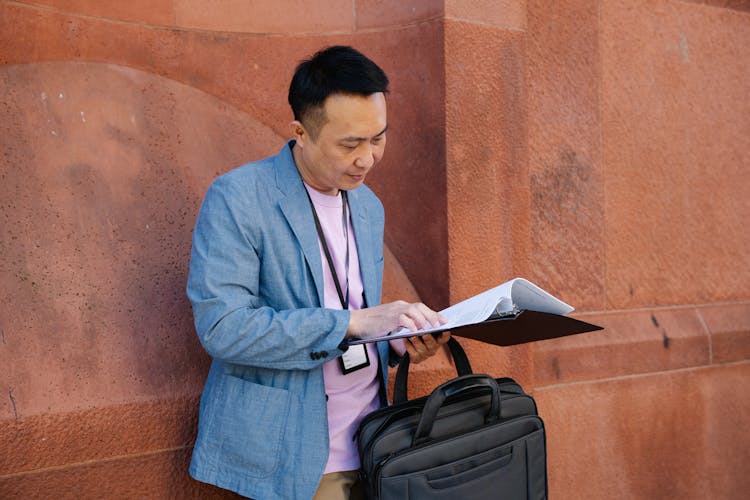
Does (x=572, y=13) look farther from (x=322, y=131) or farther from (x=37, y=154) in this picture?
(x=37, y=154)

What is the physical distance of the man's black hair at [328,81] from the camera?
6.21 ft

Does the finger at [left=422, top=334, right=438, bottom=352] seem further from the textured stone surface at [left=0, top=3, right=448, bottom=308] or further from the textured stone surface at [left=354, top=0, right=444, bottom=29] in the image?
the textured stone surface at [left=354, top=0, right=444, bottom=29]

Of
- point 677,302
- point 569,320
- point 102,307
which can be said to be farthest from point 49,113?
point 677,302

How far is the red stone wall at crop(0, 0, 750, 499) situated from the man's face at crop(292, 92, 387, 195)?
75 cm

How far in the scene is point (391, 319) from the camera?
175 centimetres

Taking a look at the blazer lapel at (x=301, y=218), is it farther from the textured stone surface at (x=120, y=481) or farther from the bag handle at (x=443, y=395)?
the textured stone surface at (x=120, y=481)

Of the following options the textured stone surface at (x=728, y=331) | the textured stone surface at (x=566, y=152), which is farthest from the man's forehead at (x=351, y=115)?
the textured stone surface at (x=728, y=331)

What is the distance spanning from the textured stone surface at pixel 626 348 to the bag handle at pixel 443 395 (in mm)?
1418

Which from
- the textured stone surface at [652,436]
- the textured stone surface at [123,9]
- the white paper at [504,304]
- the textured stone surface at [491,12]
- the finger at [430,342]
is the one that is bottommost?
the textured stone surface at [652,436]

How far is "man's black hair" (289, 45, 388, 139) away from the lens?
74.5 inches

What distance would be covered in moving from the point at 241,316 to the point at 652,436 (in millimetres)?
2546

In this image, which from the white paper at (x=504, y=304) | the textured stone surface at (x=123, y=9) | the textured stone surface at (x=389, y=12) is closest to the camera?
the white paper at (x=504, y=304)

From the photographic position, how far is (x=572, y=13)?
355 centimetres

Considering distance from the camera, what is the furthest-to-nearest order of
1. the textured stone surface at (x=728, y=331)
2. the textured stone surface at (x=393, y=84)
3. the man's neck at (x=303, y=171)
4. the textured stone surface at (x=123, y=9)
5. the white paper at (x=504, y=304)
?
the textured stone surface at (x=728, y=331) < the textured stone surface at (x=393, y=84) < the textured stone surface at (x=123, y=9) < the man's neck at (x=303, y=171) < the white paper at (x=504, y=304)
